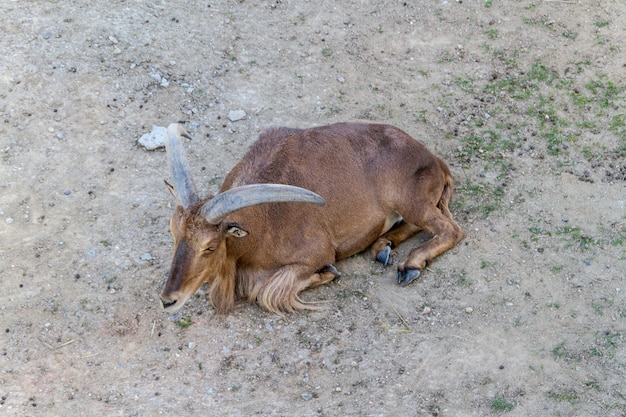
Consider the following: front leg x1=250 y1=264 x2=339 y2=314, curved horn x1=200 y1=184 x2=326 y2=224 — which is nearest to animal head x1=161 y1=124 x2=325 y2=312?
curved horn x1=200 y1=184 x2=326 y2=224

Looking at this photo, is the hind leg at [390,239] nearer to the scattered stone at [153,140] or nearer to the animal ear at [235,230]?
the animal ear at [235,230]

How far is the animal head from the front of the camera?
6.70m

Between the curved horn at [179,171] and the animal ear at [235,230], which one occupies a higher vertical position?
the curved horn at [179,171]

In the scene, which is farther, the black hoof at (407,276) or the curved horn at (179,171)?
the black hoof at (407,276)

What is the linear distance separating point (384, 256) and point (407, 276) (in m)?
0.44

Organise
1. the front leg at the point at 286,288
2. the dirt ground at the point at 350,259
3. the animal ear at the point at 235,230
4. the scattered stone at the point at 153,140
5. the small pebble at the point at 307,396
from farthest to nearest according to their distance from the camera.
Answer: the scattered stone at the point at 153,140, the front leg at the point at 286,288, the animal ear at the point at 235,230, the dirt ground at the point at 350,259, the small pebble at the point at 307,396

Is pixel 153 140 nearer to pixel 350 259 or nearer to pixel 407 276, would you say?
pixel 350 259

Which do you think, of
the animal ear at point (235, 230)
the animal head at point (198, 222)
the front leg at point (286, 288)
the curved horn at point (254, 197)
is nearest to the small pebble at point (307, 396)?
the front leg at point (286, 288)

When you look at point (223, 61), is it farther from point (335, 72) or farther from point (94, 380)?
point (94, 380)

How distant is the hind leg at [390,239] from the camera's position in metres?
8.36

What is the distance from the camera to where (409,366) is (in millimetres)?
6980

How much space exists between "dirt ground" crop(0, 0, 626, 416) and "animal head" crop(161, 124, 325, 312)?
740 millimetres

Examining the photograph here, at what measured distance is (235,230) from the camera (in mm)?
7043

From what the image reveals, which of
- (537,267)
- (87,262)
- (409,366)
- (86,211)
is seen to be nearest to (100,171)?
(86,211)
